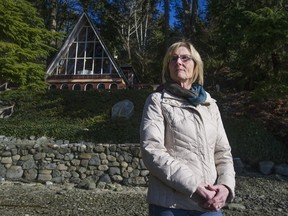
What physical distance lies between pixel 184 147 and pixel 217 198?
319mm

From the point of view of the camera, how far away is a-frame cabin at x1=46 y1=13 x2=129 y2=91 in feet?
75.0

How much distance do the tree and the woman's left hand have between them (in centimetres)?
1176

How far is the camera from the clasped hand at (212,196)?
1.78 m

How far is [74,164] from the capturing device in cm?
993

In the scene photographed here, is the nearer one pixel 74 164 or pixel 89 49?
pixel 74 164

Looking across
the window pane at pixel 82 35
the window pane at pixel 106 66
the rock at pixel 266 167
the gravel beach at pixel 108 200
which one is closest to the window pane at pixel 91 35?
the window pane at pixel 82 35

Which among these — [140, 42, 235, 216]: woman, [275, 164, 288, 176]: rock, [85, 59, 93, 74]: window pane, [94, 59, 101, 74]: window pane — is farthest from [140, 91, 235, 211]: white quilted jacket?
[85, 59, 93, 74]: window pane

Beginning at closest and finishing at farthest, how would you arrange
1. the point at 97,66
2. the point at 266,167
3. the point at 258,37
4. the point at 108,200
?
the point at 108,200
the point at 266,167
the point at 258,37
the point at 97,66

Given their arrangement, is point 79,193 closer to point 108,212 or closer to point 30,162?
point 108,212

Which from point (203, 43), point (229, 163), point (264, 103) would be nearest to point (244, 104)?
point (264, 103)

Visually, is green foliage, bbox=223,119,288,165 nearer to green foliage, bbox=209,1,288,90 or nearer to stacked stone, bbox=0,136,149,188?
green foliage, bbox=209,1,288,90

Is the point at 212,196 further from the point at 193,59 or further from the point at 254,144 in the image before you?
the point at 254,144

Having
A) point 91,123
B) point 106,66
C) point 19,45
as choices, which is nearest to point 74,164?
point 91,123

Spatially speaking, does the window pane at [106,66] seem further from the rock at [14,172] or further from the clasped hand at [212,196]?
the clasped hand at [212,196]
